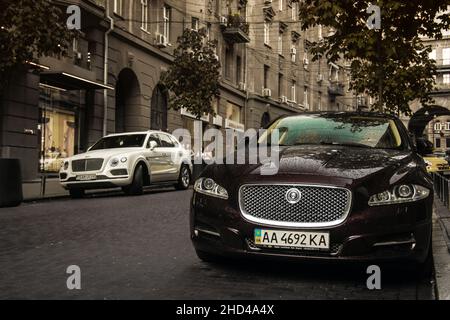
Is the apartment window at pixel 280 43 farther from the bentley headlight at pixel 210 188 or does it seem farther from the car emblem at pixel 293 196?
the car emblem at pixel 293 196

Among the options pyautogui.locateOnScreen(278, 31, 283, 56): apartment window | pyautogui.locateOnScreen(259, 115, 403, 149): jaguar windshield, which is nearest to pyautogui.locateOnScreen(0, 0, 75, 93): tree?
pyautogui.locateOnScreen(259, 115, 403, 149): jaguar windshield

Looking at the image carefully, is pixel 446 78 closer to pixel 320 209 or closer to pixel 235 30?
pixel 235 30

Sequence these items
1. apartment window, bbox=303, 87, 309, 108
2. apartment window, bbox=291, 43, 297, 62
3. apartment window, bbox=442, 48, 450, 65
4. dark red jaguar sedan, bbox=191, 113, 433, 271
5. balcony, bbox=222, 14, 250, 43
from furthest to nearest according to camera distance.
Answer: apartment window, bbox=442, 48, 450, 65, apartment window, bbox=303, 87, 309, 108, apartment window, bbox=291, 43, 297, 62, balcony, bbox=222, 14, 250, 43, dark red jaguar sedan, bbox=191, 113, 433, 271

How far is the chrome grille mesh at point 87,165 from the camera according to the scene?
13.3 m

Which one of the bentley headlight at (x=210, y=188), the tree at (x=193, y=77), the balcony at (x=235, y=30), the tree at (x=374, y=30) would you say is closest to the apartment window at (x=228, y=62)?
the balcony at (x=235, y=30)

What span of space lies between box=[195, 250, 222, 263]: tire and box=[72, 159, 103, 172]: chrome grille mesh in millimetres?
8576

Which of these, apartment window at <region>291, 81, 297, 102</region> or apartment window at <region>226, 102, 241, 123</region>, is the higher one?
apartment window at <region>291, 81, 297, 102</region>

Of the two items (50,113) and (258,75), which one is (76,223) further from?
(258,75)

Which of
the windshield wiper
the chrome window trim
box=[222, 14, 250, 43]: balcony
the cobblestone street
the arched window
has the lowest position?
the cobblestone street

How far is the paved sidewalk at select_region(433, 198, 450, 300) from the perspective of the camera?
403cm

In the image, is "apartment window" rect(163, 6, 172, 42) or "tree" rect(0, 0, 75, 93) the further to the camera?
"apartment window" rect(163, 6, 172, 42)

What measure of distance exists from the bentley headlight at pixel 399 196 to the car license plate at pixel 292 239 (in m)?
0.46

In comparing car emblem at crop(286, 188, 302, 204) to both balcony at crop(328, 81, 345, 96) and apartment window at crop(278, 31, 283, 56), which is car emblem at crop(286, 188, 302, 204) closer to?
apartment window at crop(278, 31, 283, 56)

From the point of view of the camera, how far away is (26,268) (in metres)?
4.97
